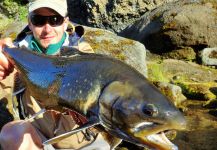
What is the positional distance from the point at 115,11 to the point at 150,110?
593 inches

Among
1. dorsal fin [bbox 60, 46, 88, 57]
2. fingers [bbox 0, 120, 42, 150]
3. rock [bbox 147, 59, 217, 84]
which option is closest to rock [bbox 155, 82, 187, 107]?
rock [bbox 147, 59, 217, 84]

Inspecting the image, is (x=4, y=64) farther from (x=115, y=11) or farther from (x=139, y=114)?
(x=115, y=11)

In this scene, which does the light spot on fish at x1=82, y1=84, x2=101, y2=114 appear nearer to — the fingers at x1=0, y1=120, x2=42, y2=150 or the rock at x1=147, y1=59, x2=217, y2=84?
the fingers at x1=0, y1=120, x2=42, y2=150

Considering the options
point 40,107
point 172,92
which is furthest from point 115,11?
point 40,107

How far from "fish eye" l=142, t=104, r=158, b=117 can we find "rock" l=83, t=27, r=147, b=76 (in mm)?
5817

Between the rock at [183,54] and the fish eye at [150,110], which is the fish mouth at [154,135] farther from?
the rock at [183,54]

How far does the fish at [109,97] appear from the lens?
303cm

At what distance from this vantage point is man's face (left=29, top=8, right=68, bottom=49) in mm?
4871

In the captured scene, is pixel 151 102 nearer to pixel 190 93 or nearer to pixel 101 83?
pixel 101 83

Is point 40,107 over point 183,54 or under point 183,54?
over

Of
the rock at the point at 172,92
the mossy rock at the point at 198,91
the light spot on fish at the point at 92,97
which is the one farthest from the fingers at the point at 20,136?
the mossy rock at the point at 198,91

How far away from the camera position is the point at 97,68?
3486 mm

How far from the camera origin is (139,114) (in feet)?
10.1

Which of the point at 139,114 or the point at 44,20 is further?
the point at 44,20
